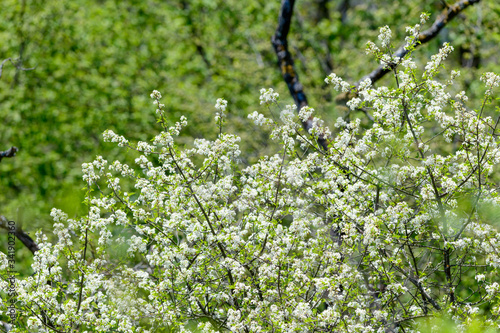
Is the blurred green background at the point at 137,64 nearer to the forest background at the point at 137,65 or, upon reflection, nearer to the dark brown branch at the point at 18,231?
the forest background at the point at 137,65

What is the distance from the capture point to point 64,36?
681 inches

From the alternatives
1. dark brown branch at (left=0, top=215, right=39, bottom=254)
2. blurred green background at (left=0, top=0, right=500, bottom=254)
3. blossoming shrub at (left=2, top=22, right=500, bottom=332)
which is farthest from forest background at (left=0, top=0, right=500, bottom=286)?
blossoming shrub at (left=2, top=22, right=500, bottom=332)

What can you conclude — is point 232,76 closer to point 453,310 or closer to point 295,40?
point 295,40

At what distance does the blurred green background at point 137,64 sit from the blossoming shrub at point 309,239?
9423 mm

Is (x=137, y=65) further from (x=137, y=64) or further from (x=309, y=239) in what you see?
(x=309, y=239)

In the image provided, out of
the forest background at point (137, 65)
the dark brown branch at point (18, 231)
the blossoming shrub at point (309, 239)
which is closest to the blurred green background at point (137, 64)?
the forest background at point (137, 65)

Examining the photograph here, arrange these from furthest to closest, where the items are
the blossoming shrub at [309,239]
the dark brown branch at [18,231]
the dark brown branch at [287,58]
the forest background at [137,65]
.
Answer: the forest background at [137,65]
the dark brown branch at [287,58]
the dark brown branch at [18,231]
the blossoming shrub at [309,239]

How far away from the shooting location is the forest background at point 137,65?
51.2 feet

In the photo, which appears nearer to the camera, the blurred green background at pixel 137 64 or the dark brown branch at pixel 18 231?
the dark brown branch at pixel 18 231

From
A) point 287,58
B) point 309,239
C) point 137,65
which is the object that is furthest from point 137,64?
point 309,239

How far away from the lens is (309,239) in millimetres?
4879

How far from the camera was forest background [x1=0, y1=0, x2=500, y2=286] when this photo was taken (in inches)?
614

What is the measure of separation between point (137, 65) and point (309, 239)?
1382 centimetres

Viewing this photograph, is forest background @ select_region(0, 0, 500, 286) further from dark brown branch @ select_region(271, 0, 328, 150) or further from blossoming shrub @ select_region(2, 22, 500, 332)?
blossoming shrub @ select_region(2, 22, 500, 332)
